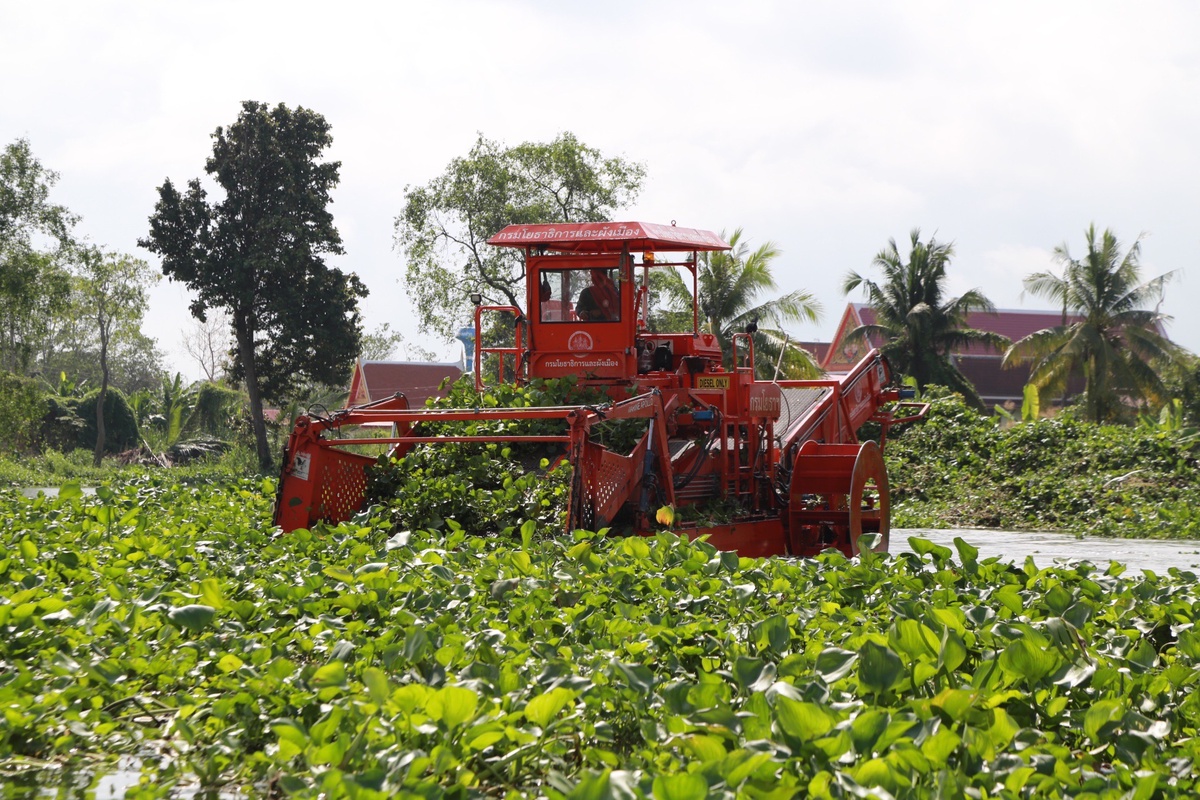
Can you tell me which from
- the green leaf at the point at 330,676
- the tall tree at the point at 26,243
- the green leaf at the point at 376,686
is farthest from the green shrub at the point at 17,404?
the green leaf at the point at 376,686

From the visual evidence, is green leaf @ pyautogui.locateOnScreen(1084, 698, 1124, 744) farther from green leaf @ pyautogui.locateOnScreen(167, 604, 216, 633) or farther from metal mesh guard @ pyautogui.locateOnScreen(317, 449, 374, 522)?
metal mesh guard @ pyautogui.locateOnScreen(317, 449, 374, 522)

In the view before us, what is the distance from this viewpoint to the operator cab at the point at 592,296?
37.9 feet

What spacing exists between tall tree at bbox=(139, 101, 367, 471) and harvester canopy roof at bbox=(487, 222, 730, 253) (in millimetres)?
22986

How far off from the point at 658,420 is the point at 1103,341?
34.2 metres

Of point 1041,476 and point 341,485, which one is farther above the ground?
point 341,485

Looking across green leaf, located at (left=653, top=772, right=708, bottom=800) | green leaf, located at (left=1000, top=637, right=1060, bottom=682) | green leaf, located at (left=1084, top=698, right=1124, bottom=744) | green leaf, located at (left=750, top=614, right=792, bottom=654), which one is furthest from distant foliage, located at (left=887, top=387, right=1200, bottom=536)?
green leaf, located at (left=653, top=772, right=708, bottom=800)

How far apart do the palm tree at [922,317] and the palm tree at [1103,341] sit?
1914mm

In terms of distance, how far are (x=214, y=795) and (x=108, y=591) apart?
6.65 ft

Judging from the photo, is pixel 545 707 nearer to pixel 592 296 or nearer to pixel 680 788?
pixel 680 788

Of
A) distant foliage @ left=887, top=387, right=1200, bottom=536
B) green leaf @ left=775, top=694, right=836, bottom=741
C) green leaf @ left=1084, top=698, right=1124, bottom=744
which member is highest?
green leaf @ left=775, top=694, right=836, bottom=741

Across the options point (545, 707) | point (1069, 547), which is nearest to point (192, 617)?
point (545, 707)

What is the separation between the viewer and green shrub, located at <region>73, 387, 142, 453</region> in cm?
4500

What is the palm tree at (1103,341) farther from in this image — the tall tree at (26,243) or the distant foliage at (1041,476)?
the tall tree at (26,243)

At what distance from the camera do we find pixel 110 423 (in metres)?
45.2
